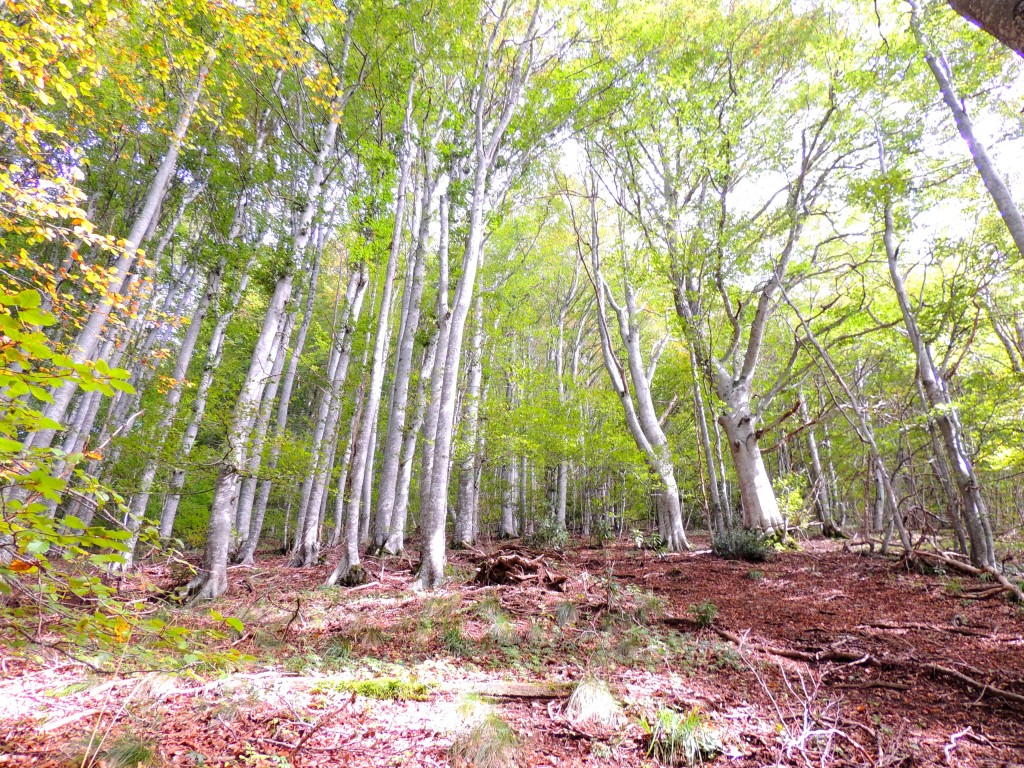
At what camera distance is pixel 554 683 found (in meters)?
3.12

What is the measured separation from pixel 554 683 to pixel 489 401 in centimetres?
998

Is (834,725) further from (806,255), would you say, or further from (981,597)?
(806,255)

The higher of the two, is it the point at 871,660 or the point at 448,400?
the point at 448,400

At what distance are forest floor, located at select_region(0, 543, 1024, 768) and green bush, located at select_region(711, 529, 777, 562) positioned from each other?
2.41 meters

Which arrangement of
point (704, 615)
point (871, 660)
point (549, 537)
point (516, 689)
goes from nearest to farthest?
point (516, 689) → point (871, 660) → point (704, 615) → point (549, 537)

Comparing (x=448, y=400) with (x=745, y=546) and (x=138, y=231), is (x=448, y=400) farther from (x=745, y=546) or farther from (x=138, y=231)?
(x=745, y=546)

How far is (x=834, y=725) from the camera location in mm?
2521

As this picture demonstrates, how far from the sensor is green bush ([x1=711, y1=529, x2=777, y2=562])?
318 inches

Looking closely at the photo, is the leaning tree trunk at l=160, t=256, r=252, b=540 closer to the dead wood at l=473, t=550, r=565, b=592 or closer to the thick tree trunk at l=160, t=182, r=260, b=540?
the thick tree trunk at l=160, t=182, r=260, b=540

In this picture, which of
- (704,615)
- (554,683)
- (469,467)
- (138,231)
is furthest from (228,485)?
(469,467)

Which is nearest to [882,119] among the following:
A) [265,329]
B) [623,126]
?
[623,126]

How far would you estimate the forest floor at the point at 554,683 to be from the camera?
2203 millimetres

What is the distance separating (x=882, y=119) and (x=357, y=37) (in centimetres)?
940

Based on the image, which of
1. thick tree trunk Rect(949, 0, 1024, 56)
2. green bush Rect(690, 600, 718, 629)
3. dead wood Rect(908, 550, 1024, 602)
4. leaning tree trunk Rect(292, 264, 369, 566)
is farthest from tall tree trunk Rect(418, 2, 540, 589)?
dead wood Rect(908, 550, 1024, 602)
